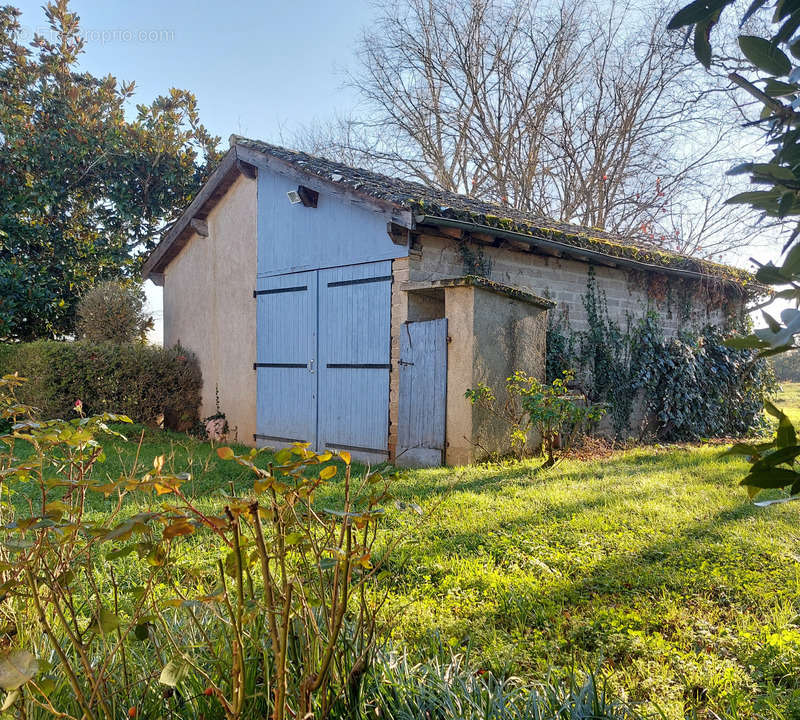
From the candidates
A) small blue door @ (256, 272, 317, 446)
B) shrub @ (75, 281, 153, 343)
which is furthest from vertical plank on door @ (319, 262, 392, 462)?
shrub @ (75, 281, 153, 343)

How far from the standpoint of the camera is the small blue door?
820 cm

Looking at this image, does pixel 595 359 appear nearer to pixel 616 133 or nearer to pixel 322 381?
pixel 322 381

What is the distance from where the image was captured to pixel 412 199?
653 cm

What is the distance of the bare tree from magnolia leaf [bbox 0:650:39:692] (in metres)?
15.0

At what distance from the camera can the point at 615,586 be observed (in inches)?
125

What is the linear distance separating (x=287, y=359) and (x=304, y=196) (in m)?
2.30

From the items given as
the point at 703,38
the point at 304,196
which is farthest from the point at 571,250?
the point at 703,38

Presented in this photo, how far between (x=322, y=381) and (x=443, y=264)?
2287 millimetres

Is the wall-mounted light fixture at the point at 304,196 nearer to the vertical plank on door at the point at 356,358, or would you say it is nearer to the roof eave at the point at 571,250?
the vertical plank on door at the point at 356,358

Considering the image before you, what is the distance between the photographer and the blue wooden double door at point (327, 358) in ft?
24.0

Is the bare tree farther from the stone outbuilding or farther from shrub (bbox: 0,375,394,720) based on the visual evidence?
shrub (bbox: 0,375,394,720)

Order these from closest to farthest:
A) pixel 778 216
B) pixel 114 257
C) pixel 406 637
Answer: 1. pixel 778 216
2. pixel 406 637
3. pixel 114 257

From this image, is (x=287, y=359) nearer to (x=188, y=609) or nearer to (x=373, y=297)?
(x=373, y=297)

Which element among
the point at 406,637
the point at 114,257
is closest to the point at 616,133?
the point at 114,257
